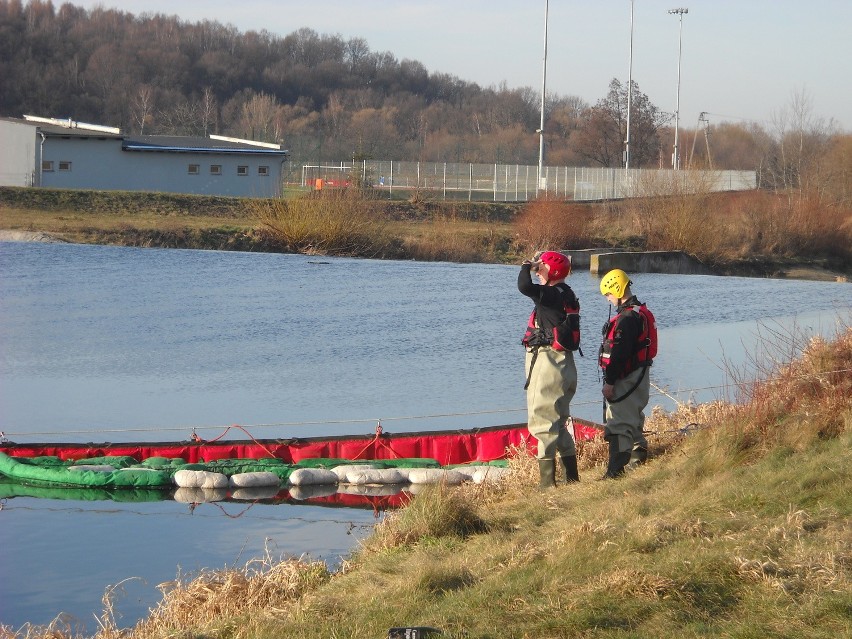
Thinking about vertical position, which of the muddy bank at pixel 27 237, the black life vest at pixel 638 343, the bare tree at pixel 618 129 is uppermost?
the bare tree at pixel 618 129

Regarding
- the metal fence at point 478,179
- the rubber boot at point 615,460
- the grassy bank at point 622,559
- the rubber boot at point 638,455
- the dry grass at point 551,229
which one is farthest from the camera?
the metal fence at point 478,179

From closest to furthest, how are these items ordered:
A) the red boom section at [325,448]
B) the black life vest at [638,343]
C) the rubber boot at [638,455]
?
the black life vest at [638,343]
the rubber boot at [638,455]
the red boom section at [325,448]

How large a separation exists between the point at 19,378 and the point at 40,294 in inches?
395

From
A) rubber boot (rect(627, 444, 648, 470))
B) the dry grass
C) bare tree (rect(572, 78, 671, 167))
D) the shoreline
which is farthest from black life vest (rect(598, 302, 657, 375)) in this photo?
bare tree (rect(572, 78, 671, 167))

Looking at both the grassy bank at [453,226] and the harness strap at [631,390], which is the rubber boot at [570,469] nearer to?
the harness strap at [631,390]

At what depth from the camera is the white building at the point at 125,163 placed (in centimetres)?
5166

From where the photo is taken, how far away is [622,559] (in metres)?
5.62

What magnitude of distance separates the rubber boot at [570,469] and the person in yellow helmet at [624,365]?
221 mm

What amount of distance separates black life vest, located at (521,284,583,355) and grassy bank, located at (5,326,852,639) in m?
1.04

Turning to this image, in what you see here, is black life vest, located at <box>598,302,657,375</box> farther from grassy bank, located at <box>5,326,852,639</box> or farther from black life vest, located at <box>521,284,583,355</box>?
grassy bank, located at <box>5,326,852,639</box>

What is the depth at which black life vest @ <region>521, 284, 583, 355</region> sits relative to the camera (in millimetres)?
7406

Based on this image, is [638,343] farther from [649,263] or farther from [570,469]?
[649,263]

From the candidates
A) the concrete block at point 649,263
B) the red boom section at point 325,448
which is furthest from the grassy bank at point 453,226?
the red boom section at point 325,448

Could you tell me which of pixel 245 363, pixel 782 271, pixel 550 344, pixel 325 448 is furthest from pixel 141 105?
pixel 550 344
